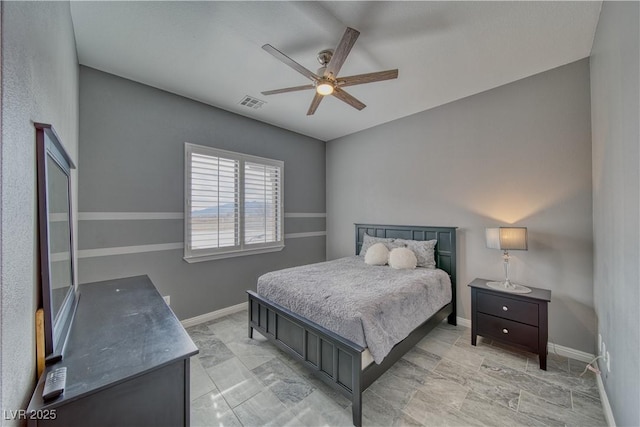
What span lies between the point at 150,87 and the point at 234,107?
985mm

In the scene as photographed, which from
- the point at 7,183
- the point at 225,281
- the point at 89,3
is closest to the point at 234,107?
the point at 89,3

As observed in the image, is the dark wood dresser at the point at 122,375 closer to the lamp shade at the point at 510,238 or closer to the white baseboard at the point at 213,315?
the white baseboard at the point at 213,315

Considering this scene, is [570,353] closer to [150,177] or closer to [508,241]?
[508,241]

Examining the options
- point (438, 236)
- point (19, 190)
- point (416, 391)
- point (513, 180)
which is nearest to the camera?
point (19, 190)

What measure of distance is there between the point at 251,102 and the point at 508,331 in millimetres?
4012

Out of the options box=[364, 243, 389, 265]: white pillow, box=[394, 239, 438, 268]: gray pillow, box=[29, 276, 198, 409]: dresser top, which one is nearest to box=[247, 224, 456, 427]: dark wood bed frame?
box=[394, 239, 438, 268]: gray pillow

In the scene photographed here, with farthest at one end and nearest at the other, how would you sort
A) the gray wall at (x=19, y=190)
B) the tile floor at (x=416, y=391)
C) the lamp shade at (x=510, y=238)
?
the lamp shade at (x=510, y=238), the tile floor at (x=416, y=391), the gray wall at (x=19, y=190)

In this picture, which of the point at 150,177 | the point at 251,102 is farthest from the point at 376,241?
the point at 150,177

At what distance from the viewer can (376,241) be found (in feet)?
13.0

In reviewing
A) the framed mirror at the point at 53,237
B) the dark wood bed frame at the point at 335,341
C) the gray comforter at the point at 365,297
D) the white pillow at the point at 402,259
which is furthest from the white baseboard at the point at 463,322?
the framed mirror at the point at 53,237

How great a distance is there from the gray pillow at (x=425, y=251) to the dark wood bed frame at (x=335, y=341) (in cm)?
15

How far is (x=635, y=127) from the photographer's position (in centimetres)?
Answer: 130

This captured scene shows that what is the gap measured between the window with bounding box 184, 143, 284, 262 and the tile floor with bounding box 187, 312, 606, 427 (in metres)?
1.33

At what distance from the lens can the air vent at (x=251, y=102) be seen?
3.30 m
